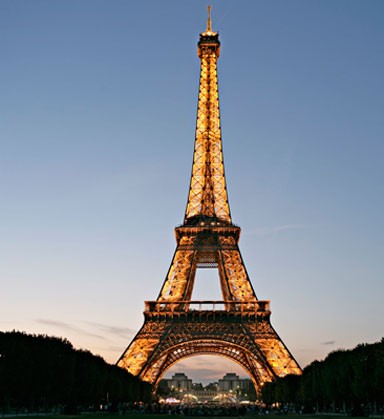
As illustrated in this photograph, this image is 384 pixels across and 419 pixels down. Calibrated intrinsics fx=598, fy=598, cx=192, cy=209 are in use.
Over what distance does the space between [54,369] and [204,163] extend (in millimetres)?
43294

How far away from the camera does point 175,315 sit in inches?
3086

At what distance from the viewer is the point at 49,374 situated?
52.4 meters

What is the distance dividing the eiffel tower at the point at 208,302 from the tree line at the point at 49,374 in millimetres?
11238

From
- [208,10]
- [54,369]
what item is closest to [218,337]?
[54,369]

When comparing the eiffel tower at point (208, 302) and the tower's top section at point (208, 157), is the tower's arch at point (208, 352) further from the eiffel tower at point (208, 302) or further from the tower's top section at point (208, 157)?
the tower's top section at point (208, 157)

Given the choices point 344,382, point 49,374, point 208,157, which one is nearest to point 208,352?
point 208,157

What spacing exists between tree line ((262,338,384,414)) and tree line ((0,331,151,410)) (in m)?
20.6

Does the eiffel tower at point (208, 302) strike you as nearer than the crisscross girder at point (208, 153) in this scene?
Yes

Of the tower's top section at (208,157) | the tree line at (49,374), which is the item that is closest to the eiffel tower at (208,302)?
the tower's top section at (208,157)

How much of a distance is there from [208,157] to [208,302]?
21809mm

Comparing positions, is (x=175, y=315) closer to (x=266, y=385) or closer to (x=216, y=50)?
(x=266, y=385)

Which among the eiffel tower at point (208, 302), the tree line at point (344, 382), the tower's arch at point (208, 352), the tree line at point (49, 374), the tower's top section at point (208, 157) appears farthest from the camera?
the tower's arch at point (208, 352)

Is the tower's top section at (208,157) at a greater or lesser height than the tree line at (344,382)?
greater

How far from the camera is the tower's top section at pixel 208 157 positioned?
8594cm
